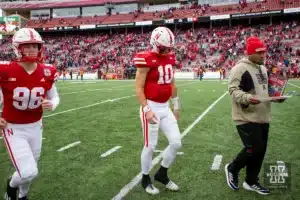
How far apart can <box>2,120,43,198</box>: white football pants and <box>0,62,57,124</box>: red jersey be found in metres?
0.08

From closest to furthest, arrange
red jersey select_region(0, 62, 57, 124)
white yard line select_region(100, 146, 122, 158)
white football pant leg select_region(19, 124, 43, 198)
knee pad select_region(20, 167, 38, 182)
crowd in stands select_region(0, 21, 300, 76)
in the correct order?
knee pad select_region(20, 167, 38, 182) < red jersey select_region(0, 62, 57, 124) < white football pant leg select_region(19, 124, 43, 198) < white yard line select_region(100, 146, 122, 158) < crowd in stands select_region(0, 21, 300, 76)

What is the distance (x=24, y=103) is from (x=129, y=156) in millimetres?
2720

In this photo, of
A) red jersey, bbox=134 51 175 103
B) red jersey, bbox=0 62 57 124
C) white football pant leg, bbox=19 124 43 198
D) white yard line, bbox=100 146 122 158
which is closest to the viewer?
red jersey, bbox=0 62 57 124

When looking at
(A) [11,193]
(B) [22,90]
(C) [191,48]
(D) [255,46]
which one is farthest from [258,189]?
(C) [191,48]

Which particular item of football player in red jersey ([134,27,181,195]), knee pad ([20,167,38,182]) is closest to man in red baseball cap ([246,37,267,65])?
football player in red jersey ([134,27,181,195])

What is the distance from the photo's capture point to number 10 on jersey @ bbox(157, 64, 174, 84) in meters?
4.04

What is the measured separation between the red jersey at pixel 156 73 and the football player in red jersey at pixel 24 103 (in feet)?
3.43

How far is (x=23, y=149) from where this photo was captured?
3193 millimetres

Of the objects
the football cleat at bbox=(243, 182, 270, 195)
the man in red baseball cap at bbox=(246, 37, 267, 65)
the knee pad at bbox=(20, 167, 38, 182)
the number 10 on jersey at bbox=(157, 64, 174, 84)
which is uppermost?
the man in red baseball cap at bbox=(246, 37, 267, 65)

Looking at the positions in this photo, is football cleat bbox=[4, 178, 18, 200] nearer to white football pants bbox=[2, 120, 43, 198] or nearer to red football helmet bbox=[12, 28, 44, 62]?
white football pants bbox=[2, 120, 43, 198]

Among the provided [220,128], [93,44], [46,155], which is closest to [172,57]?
[46,155]

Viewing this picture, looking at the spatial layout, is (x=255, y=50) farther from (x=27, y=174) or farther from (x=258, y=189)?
(x=27, y=174)

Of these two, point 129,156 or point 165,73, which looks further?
point 129,156

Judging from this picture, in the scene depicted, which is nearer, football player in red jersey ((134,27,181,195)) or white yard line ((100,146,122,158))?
football player in red jersey ((134,27,181,195))
